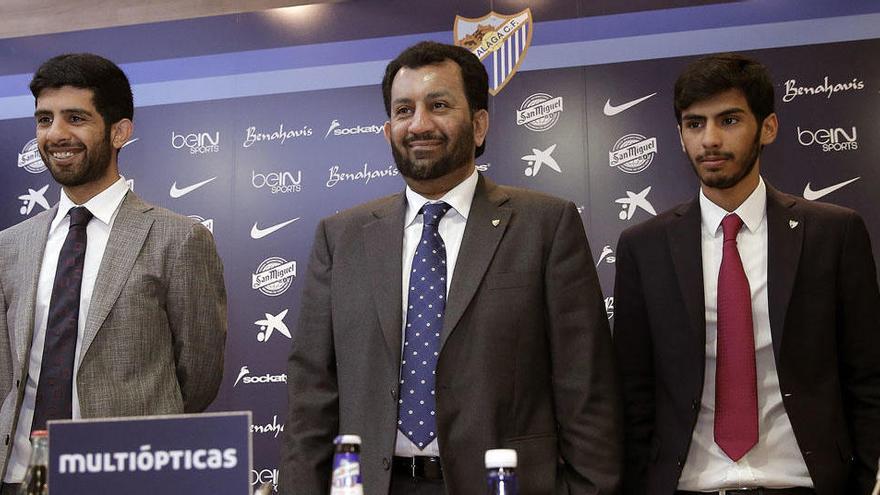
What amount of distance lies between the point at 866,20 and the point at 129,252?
3675mm

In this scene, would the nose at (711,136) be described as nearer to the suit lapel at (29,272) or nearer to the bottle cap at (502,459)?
the bottle cap at (502,459)

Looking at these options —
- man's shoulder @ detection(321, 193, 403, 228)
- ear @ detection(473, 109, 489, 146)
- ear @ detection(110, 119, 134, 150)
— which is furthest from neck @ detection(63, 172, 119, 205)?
ear @ detection(473, 109, 489, 146)

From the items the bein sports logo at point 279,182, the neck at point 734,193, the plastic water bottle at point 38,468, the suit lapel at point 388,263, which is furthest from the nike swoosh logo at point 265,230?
the plastic water bottle at point 38,468

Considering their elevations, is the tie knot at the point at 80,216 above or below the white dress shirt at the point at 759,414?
above

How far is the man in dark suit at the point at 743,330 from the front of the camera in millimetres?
2506

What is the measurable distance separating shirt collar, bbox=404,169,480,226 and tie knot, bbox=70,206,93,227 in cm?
96

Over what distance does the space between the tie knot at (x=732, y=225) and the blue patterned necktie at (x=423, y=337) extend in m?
0.76

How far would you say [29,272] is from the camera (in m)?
2.88

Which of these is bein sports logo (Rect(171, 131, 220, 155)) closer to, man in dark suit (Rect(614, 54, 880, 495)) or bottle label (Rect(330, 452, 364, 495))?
man in dark suit (Rect(614, 54, 880, 495))

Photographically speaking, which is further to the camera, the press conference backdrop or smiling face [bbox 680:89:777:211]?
the press conference backdrop

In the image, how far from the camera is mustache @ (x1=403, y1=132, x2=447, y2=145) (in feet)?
8.54

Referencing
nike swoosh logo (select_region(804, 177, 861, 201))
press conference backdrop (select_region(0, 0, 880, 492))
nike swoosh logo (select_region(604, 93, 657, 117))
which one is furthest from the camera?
nike swoosh logo (select_region(604, 93, 657, 117))

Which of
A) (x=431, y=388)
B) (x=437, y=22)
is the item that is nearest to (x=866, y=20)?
(x=437, y=22)

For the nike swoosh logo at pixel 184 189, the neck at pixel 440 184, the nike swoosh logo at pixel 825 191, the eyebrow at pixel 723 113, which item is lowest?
the neck at pixel 440 184
